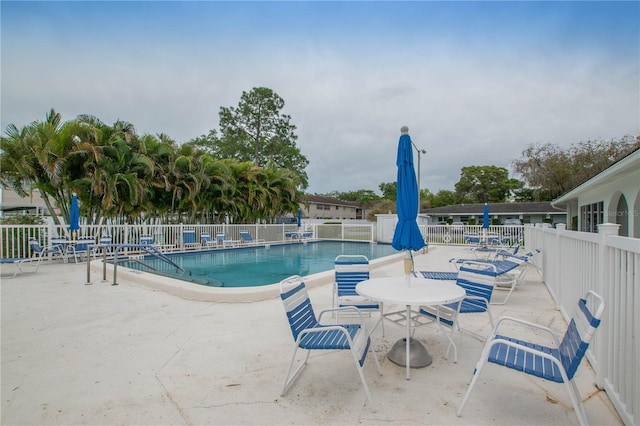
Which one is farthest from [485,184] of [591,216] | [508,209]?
[591,216]

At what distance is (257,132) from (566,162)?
29.3 meters

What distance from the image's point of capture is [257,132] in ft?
96.8

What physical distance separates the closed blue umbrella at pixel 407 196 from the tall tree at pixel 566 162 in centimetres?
3266

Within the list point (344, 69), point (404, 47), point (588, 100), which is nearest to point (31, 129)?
point (344, 69)

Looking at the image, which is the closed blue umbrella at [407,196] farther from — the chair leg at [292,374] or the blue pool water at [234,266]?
the blue pool water at [234,266]

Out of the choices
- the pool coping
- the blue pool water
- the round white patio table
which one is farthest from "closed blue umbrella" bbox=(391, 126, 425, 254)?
the blue pool water

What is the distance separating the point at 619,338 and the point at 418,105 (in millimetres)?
16565

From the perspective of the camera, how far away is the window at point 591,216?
11.1m

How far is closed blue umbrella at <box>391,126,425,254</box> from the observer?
3.57m

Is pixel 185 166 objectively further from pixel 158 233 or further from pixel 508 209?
pixel 508 209

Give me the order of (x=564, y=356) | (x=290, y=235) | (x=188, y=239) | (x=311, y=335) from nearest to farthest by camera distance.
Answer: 1. (x=564, y=356)
2. (x=311, y=335)
3. (x=188, y=239)
4. (x=290, y=235)

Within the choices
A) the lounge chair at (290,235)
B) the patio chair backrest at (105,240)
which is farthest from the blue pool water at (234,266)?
the lounge chair at (290,235)

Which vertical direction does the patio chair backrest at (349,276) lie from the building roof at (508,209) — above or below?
below

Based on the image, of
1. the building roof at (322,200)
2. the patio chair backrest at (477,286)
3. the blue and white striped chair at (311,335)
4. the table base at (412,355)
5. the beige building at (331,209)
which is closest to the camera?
the blue and white striped chair at (311,335)
